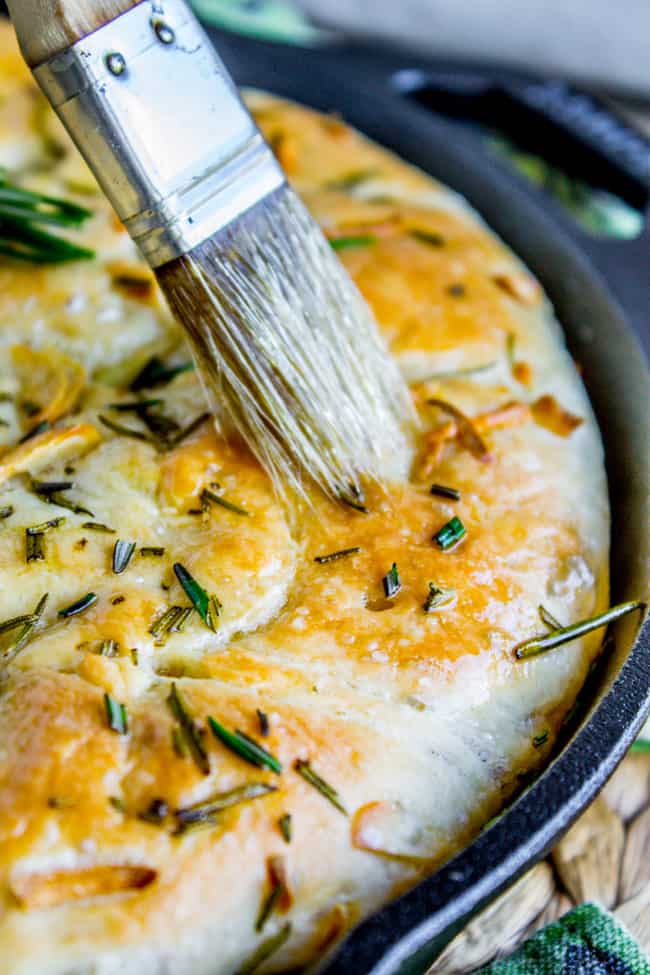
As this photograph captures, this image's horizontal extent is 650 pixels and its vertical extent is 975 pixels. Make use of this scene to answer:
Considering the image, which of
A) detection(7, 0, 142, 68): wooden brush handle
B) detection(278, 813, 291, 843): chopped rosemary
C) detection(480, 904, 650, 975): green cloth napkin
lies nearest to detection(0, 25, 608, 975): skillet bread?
detection(278, 813, 291, 843): chopped rosemary

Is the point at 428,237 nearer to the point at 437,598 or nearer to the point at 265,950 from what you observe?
the point at 437,598

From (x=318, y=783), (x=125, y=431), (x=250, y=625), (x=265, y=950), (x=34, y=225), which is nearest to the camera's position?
(x=265, y=950)

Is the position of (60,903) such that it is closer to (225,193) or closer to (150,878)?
(150,878)

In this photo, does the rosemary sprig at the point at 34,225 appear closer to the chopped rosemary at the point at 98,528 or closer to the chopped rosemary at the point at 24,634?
the chopped rosemary at the point at 98,528

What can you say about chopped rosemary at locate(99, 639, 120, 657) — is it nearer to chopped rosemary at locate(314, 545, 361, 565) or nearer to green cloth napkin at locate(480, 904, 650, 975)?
chopped rosemary at locate(314, 545, 361, 565)

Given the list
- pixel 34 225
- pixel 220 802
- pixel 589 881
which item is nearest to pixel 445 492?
pixel 220 802

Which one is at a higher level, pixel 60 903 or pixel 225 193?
pixel 225 193

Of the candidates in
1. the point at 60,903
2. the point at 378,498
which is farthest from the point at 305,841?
the point at 378,498
